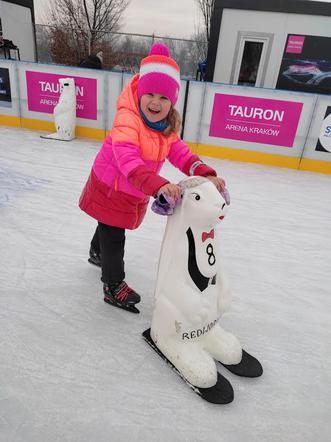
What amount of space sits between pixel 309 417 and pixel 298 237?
5.59 feet

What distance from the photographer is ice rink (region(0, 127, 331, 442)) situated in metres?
1.14

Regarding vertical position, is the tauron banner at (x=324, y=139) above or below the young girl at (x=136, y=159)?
below

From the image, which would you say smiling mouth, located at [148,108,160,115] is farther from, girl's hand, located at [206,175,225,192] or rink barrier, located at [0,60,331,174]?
rink barrier, located at [0,60,331,174]

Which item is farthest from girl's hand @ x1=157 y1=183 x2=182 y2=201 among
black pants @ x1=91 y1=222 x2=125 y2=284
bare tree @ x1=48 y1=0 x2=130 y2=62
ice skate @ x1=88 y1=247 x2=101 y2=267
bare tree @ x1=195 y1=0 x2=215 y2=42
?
bare tree @ x1=195 y1=0 x2=215 y2=42

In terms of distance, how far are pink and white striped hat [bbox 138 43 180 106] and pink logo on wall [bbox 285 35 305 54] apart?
8.58m

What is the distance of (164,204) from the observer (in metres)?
1.12

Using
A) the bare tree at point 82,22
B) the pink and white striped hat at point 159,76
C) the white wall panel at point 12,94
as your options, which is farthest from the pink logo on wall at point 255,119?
the bare tree at point 82,22

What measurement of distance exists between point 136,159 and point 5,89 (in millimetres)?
5219

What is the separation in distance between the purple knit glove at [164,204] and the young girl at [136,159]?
0.02 m

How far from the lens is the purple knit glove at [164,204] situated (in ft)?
3.54

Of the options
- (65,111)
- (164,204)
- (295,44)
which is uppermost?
(295,44)

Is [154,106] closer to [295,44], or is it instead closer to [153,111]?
[153,111]

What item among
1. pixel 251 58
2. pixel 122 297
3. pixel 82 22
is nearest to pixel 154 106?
pixel 122 297

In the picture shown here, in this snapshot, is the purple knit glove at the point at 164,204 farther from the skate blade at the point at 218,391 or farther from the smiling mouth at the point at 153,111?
the skate blade at the point at 218,391
